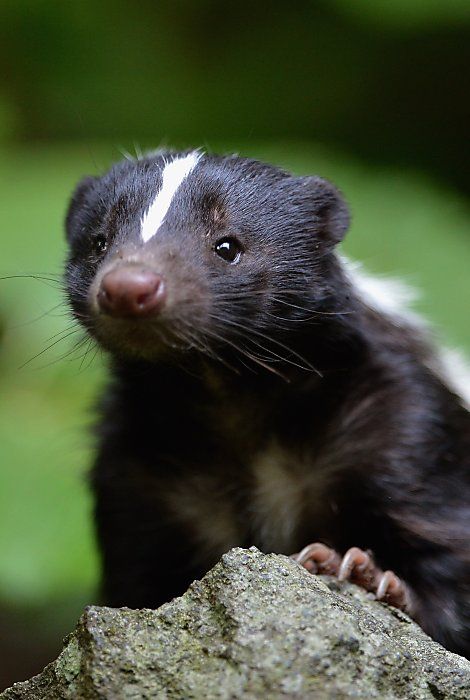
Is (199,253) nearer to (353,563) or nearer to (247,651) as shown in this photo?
(353,563)

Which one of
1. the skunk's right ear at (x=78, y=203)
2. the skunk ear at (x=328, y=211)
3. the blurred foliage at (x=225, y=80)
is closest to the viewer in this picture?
the skunk ear at (x=328, y=211)

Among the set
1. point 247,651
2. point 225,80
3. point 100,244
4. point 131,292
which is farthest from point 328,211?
point 225,80

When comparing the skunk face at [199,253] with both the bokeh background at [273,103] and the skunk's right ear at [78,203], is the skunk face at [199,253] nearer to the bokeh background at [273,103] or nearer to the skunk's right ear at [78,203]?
the skunk's right ear at [78,203]

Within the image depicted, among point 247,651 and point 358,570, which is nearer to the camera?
point 247,651

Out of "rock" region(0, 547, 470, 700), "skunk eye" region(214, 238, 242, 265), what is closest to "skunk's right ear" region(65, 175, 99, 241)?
"skunk eye" region(214, 238, 242, 265)

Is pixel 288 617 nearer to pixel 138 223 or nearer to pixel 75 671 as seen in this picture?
pixel 75 671

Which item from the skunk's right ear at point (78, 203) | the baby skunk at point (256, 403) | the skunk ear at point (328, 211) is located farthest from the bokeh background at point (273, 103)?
the baby skunk at point (256, 403)
